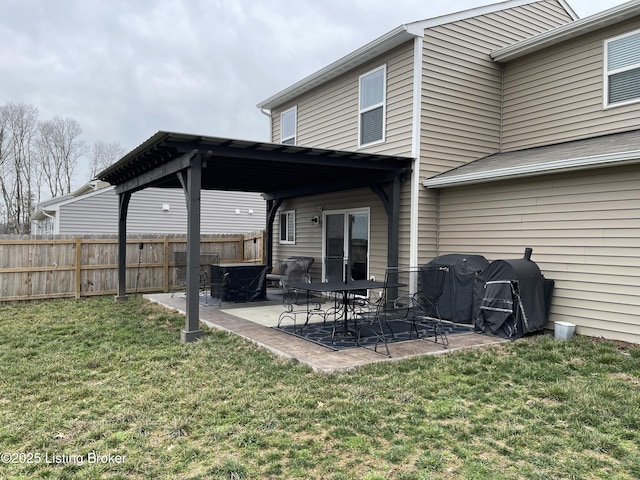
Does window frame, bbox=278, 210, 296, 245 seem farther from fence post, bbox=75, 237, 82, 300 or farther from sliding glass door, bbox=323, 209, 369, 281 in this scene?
fence post, bbox=75, 237, 82, 300

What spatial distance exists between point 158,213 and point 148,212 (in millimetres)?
369

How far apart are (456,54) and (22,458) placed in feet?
26.2

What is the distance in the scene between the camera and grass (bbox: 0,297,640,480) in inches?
108

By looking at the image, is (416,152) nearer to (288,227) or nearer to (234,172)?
(234,172)

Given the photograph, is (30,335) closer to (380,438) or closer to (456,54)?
(380,438)

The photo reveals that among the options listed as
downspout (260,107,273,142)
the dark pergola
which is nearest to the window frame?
the dark pergola

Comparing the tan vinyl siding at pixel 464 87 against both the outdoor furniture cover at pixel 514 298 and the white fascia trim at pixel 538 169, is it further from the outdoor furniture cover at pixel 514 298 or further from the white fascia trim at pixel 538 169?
the outdoor furniture cover at pixel 514 298

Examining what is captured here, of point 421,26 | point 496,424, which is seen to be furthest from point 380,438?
point 421,26

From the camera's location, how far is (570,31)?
23.2 ft

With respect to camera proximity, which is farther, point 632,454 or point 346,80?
point 346,80

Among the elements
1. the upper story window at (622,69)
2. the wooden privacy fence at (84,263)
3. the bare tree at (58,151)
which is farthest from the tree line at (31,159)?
the upper story window at (622,69)

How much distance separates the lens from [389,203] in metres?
7.73

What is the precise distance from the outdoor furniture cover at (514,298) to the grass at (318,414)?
47 cm

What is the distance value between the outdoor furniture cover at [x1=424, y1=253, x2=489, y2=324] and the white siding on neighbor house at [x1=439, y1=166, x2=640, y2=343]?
2.33 ft
